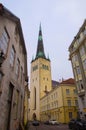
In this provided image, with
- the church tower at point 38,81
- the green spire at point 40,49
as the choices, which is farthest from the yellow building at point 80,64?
the green spire at point 40,49

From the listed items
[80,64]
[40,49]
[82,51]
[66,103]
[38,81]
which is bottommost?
[66,103]

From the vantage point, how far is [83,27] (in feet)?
98.8

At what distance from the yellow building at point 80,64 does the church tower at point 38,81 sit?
42.6 meters

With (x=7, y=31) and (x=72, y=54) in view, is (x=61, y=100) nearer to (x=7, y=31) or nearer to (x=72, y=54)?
(x=72, y=54)

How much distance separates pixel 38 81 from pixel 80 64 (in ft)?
153

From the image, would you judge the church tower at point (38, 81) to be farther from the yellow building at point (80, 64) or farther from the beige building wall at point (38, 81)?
the yellow building at point (80, 64)

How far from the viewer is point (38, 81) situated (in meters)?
75.6

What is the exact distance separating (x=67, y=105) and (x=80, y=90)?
40.2ft

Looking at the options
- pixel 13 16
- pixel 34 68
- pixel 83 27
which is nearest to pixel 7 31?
pixel 13 16

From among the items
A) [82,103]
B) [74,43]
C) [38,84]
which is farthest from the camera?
[38,84]

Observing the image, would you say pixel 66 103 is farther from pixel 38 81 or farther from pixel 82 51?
pixel 38 81

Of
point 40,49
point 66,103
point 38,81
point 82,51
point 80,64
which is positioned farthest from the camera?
point 40,49

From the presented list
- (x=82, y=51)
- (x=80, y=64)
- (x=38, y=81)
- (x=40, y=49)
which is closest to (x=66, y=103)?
(x=80, y=64)

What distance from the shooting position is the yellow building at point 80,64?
28748 millimetres
